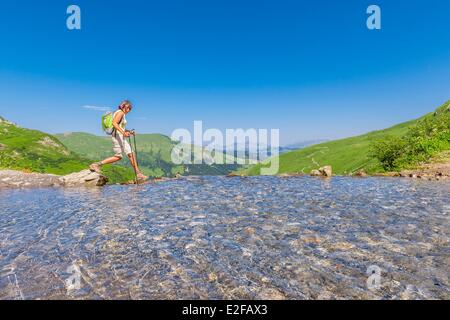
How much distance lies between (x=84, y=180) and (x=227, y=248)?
21291mm

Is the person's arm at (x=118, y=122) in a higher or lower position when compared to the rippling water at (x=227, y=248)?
higher

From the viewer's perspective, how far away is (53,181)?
28.1 meters

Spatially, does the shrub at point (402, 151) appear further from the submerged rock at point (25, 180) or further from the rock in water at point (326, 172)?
the submerged rock at point (25, 180)

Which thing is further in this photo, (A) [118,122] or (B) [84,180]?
(B) [84,180]

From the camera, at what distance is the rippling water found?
751 cm

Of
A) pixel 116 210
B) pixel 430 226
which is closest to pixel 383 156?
pixel 430 226

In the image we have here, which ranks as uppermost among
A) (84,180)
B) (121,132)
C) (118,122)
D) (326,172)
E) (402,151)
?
(118,122)

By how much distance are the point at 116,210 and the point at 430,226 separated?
14008mm

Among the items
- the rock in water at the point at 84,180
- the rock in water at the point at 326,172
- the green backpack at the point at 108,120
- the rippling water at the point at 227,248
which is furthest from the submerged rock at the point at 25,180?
the rock in water at the point at 326,172

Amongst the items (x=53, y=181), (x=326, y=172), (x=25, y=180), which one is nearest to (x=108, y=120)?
(x=53, y=181)

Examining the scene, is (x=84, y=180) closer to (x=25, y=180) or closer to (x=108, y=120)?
(x=25, y=180)

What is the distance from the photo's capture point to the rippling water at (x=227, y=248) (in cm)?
751

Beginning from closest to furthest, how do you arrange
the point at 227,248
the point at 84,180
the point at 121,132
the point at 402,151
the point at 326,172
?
1. the point at 227,248
2. the point at 121,132
3. the point at 84,180
4. the point at 326,172
5. the point at 402,151
